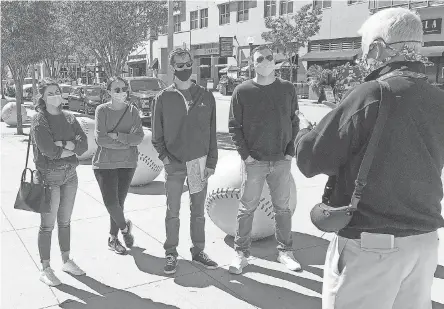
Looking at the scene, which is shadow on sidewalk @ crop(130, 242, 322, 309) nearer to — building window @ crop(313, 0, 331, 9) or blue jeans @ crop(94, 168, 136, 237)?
blue jeans @ crop(94, 168, 136, 237)

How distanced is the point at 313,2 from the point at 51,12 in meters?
24.4

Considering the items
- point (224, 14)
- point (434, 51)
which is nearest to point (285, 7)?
point (224, 14)

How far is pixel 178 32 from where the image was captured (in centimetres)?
5475

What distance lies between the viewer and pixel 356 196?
1971 millimetres

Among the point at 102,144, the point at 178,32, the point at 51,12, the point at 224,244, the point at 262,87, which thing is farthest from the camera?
the point at 178,32

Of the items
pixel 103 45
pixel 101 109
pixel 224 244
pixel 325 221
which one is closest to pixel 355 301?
pixel 325 221

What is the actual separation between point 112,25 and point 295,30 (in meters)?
22.0

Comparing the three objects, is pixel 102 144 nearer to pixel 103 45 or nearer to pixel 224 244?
Answer: pixel 224 244

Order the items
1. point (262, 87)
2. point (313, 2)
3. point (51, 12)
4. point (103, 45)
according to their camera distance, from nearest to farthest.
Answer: point (262, 87) < point (103, 45) < point (51, 12) < point (313, 2)

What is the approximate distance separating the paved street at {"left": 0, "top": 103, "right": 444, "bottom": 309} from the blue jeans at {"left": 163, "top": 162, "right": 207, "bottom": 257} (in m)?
0.23

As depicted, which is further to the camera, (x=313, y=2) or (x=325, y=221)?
(x=313, y=2)

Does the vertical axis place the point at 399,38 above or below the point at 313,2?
below

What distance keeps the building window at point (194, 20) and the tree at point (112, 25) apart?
3705 cm

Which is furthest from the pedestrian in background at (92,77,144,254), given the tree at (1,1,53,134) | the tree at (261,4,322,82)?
A: the tree at (261,4,322,82)
